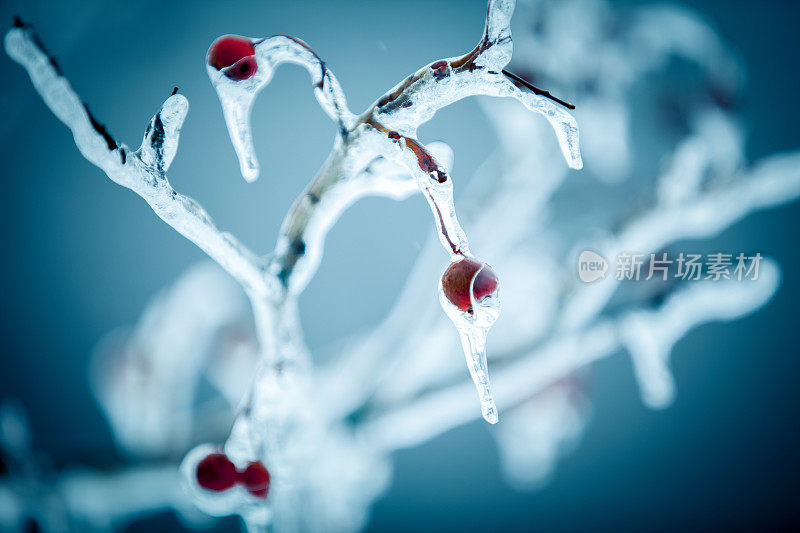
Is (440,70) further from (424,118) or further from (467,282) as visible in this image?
(467,282)

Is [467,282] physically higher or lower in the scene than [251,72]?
lower

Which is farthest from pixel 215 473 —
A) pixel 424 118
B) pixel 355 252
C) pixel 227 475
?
pixel 355 252

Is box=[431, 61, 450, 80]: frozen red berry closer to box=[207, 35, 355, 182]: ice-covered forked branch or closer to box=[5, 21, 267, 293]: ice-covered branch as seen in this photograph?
box=[207, 35, 355, 182]: ice-covered forked branch

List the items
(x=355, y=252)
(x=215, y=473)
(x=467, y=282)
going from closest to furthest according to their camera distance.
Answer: (x=467, y=282), (x=215, y=473), (x=355, y=252)

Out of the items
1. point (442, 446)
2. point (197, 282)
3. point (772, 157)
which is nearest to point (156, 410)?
point (197, 282)

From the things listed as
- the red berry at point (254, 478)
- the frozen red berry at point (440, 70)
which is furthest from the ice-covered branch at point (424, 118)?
the red berry at point (254, 478)

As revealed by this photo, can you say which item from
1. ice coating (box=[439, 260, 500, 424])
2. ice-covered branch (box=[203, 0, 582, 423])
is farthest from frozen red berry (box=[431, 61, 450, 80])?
ice coating (box=[439, 260, 500, 424])

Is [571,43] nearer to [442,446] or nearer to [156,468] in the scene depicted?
[442,446]
